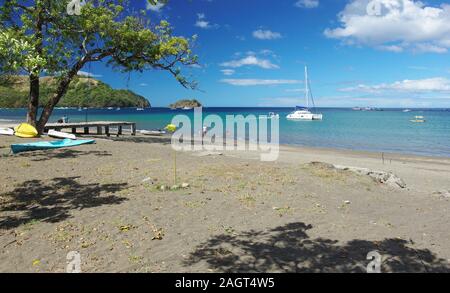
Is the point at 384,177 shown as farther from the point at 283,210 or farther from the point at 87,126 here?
the point at 87,126

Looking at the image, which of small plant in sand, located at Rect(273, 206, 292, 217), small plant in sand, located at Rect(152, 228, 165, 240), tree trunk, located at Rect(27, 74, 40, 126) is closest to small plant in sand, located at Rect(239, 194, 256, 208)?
small plant in sand, located at Rect(273, 206, 292, 217)

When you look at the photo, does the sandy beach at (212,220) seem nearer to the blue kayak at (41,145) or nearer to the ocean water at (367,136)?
the blue kayak at (41,145)

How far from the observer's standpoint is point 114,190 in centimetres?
1033

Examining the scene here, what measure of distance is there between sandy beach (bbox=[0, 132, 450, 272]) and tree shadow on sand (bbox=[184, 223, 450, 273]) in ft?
0.06

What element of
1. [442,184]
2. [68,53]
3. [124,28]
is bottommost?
[442,184]

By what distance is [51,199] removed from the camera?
9.30 meters

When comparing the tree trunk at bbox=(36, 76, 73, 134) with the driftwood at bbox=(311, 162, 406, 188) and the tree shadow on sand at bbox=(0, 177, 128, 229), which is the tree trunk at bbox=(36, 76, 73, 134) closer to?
the tree shadow on sand at bbox=(0, 177, 128, 229)

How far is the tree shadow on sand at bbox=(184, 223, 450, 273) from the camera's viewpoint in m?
5.75

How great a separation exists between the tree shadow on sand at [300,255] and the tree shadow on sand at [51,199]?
375cm

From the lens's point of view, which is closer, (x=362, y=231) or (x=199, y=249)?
(x=199, y=249)

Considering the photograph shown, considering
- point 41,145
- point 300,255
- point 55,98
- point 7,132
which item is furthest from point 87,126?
point 300,255
